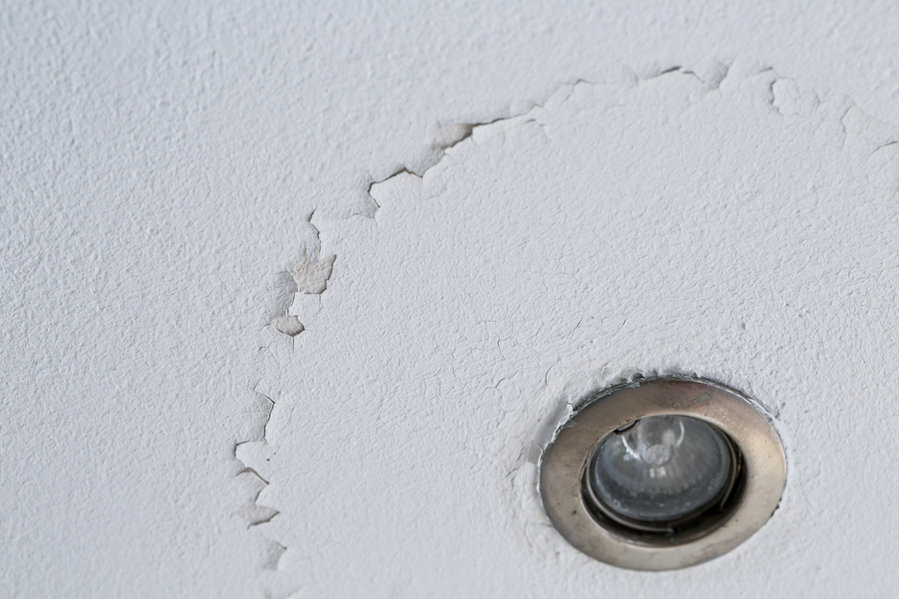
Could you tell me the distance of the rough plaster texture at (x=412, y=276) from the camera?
1.59 ft

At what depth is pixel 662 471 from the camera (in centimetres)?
74

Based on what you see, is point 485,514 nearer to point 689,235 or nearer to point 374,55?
point 689,235

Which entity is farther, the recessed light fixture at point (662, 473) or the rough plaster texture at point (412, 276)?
the recessed light fixture at point (662, 473)

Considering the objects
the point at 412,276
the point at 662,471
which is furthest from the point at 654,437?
the point at 412,276

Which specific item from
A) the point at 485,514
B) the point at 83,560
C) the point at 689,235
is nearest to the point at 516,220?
the point at 689,235

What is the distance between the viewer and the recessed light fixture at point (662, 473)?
65cm

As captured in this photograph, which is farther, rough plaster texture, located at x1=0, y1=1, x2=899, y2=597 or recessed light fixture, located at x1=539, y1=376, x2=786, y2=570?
recessed light fixture, located at x1=539, y1=376, x2=786, y2=570

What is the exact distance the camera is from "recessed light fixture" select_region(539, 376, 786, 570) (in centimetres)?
65

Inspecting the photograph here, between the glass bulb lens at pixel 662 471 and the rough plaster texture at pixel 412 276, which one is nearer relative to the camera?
the rough plaster texture at pixel 412 276

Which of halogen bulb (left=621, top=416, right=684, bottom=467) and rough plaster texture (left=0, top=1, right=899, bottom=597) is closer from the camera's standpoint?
rough plaster texture (left=0, top=1, right=899, bottom=597)

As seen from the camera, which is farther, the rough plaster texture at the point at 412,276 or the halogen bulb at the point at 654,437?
the halogen bulb at the point at 654,437

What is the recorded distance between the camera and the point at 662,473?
0.74 metres

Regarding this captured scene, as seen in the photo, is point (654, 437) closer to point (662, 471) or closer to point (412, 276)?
point (662, 471)

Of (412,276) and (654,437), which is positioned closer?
(412,276)
